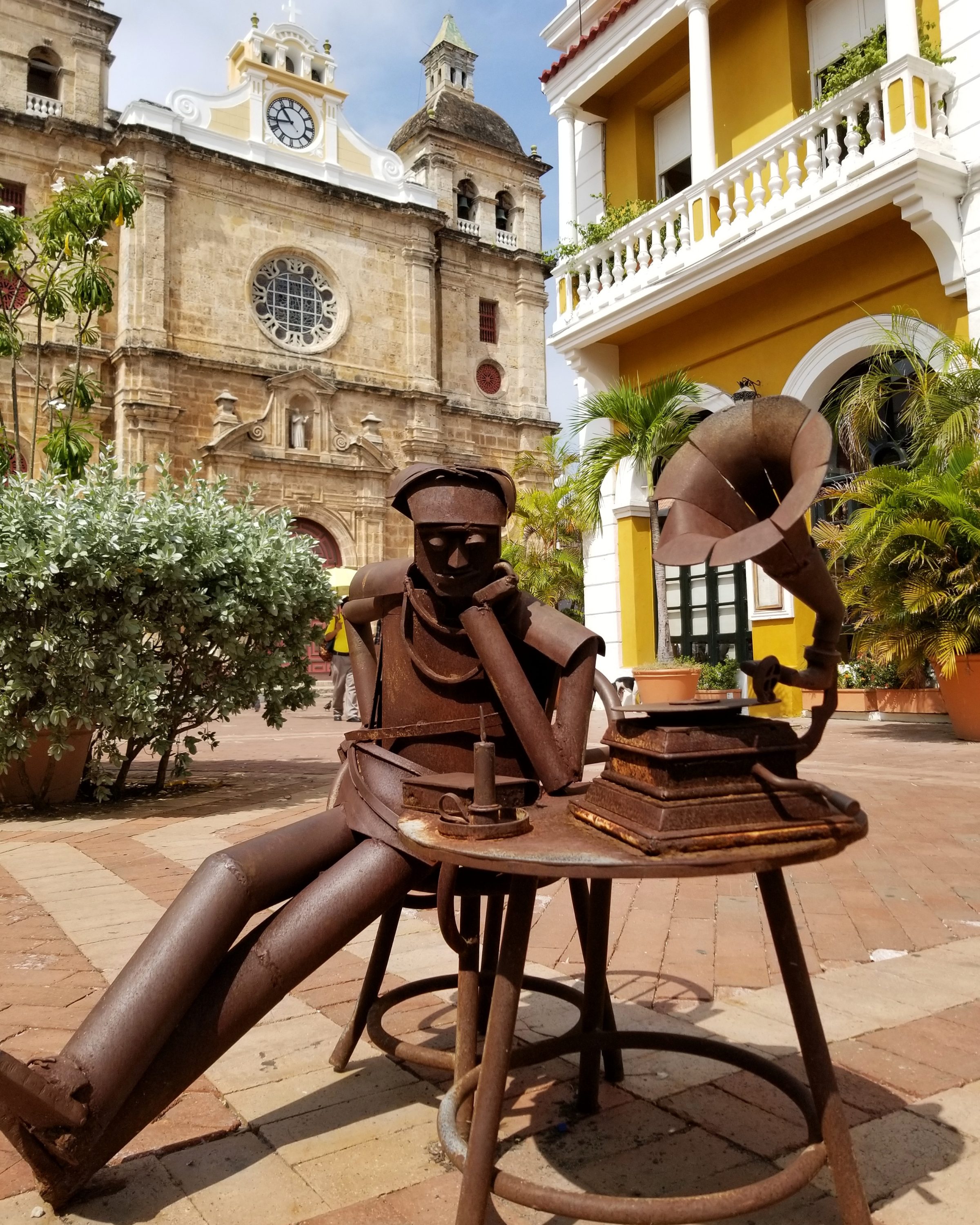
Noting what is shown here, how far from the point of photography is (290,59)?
89.1 feet

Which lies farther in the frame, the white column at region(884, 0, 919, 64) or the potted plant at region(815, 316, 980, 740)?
the white column at region(884, 0, 919, 64)

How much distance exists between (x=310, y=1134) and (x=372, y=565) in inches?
54.0

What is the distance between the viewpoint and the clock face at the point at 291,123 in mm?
26406

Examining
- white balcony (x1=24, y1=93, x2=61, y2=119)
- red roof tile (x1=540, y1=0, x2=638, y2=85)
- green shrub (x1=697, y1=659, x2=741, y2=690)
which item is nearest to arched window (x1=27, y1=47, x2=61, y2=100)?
white balcony (x1=24, y1=93, x2=61, y2=119)

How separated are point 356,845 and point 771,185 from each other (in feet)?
33.1

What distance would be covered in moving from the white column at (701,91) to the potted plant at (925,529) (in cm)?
345

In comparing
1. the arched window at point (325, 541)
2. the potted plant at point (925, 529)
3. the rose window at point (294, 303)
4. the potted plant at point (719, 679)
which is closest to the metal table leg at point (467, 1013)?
the potted plant at point (925, 529)

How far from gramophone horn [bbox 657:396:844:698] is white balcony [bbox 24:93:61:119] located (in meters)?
26.5

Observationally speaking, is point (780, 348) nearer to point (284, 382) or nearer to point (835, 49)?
point (835, 49)

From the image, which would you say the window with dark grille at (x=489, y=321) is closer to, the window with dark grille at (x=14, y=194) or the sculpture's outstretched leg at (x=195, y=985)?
the window with dark grille at (x=14, y=194)

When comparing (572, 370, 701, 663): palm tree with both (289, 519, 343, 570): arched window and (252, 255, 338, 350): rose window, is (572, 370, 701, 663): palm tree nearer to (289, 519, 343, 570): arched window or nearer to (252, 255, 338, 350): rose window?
(289, 519, 343, 570): arched window

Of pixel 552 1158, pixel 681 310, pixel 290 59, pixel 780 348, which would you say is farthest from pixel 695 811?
pixel 290 59

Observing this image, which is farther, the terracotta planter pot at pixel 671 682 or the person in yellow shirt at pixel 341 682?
the person in yellow shirt at pixel 341 682

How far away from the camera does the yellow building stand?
9.05m
